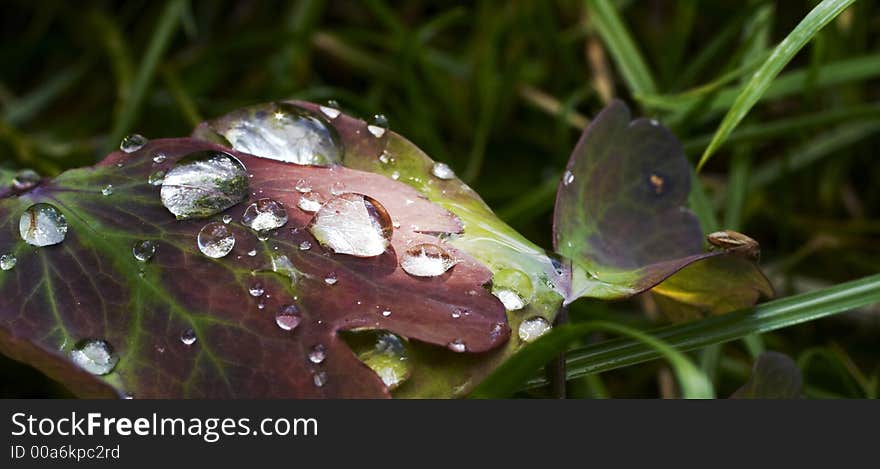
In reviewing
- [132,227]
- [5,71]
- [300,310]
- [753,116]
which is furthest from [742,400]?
[5,71]

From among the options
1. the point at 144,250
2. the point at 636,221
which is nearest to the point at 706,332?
the point at 636,221

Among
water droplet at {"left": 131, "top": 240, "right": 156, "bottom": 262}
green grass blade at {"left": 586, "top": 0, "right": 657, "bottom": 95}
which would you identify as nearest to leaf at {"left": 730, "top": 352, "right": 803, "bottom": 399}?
water droplet at {"left": 131, "top": 240, "right": 156, "bottom": 262}

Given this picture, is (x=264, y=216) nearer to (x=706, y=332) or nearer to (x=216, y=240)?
(x=216, y=240)

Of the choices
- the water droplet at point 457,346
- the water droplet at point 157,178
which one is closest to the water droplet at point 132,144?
the water droplet at point 157,178

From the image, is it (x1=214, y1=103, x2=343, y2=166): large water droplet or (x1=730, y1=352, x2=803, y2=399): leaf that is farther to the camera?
(x1=214, y1=103, x2=343, y2=166): large water droplet

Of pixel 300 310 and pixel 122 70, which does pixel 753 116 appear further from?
pixel 122 70

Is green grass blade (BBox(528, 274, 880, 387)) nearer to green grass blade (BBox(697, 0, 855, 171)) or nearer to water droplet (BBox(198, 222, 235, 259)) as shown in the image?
green grass blade (BBox(697, 0, 855, 171))

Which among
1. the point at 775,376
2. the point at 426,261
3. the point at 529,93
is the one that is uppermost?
the point at 529,93
